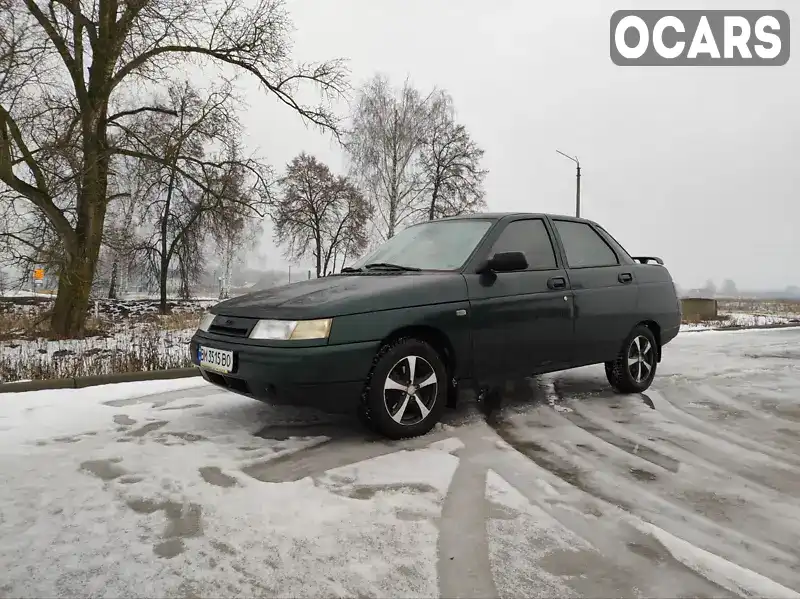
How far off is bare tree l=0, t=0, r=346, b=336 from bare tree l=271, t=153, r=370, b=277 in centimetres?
1740

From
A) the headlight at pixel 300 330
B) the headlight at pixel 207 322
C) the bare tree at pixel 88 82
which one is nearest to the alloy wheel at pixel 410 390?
the headlight at pixel 300 330

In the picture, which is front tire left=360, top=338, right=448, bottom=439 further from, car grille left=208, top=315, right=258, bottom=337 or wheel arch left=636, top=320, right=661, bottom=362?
wheel arch left=636, top=320, right=661, bottom=362

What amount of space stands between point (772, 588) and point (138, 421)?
3.89 meters

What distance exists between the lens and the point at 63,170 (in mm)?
10414

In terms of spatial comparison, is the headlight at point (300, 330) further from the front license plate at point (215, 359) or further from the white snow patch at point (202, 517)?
the white snow patch at point (202, 517)

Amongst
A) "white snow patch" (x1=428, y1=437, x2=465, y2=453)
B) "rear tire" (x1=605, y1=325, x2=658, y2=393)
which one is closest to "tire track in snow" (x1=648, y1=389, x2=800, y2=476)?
"rear tire" (x1=605, y1=325, x2=658, y2=393)

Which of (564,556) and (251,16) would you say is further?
(251,16)

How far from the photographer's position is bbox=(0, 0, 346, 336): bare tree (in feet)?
34.9

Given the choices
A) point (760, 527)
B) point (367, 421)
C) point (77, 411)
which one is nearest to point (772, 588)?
point (760, 527)

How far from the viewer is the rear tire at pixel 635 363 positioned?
17.7 feet

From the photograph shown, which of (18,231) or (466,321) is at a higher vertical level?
(18,231)

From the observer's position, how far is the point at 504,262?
4152 millimetres

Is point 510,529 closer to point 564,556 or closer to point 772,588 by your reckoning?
point 564,556

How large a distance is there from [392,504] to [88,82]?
1492cm
